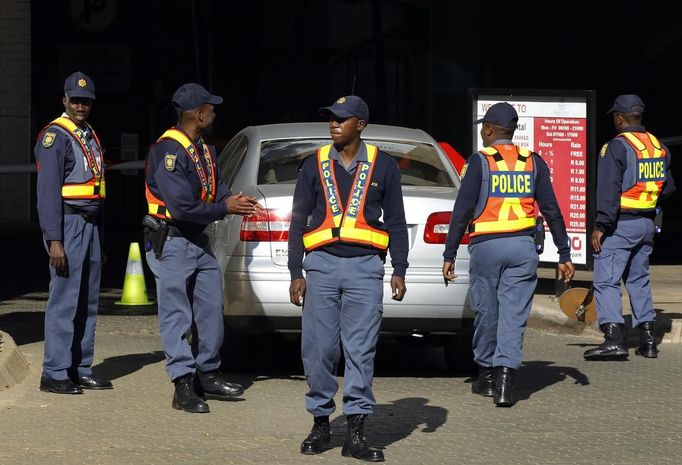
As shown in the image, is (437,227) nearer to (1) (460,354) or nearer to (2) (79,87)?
(1) (460,354)

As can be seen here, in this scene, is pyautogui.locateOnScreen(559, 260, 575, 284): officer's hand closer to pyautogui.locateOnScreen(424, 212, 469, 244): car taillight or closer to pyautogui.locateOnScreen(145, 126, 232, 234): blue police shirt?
pyautogui.locateOnScreen(424, 212, 469, 244): car taillight

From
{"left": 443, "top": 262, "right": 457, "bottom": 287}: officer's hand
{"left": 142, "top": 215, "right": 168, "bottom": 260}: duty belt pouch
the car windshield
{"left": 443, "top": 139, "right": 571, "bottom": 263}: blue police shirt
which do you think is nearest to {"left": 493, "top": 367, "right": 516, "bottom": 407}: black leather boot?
{"left": 443, "top": 262, "right": 457, "bottom": 287}: officer's hand

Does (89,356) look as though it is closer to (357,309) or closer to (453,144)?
(357,309)

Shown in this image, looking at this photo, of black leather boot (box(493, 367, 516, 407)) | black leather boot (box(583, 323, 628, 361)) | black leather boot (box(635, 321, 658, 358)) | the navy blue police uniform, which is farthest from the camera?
black leather boot (box(635, 321, 658, 358))

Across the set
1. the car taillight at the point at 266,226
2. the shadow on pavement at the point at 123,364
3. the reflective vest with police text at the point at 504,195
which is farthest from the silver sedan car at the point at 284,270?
the shadow on pavement at the point at 123,364

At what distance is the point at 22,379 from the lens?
9812 millimetres

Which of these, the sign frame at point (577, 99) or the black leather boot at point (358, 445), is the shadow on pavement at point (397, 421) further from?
the sign frame at point (577, 99)

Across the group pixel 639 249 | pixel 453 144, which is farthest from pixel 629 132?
pixel 453 144

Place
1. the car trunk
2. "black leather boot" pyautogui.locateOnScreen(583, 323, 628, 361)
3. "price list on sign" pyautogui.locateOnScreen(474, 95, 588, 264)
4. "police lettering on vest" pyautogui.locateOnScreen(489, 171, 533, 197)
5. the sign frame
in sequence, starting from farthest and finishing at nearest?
"price list on sign" pyautogui.locateOnScreen(474, 95, 588, 264) → the sign frame → "black leather boot" pyautogui.locateOnScreen(583, 323, 628, 361) → the car trunk → "police lettering on vest" pyautogui.locateOnScreen(489, 171, 533, 197)

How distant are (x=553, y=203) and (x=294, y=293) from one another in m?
2.24

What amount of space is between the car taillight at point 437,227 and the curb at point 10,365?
2.64m

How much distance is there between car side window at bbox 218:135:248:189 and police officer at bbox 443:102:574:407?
1.76 m

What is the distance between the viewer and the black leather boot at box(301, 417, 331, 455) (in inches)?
302

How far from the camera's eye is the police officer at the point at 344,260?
7.67m
